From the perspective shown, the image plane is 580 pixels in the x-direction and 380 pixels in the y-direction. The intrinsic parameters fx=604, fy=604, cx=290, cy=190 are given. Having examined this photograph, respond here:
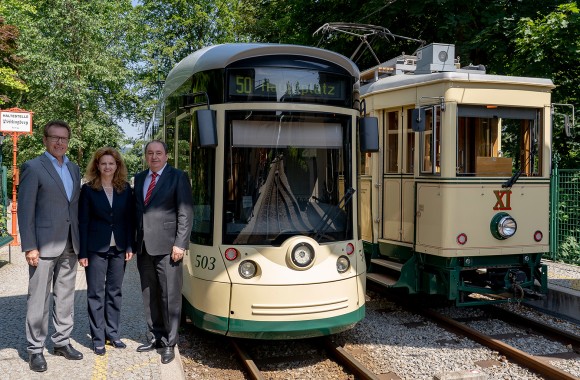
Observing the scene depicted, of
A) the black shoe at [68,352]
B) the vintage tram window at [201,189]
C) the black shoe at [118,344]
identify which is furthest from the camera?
the vintage tram window at [201,189]

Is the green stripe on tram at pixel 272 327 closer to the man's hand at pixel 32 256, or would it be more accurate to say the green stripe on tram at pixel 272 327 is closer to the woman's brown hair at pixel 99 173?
the woman's brown hair at pixel 99 173

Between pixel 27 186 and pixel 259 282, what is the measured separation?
2225 mm

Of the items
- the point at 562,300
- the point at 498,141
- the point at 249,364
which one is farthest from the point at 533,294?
the point at 249,364

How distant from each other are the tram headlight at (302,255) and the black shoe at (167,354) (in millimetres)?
1418

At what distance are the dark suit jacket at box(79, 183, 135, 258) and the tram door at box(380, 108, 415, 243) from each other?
4068 millimetres

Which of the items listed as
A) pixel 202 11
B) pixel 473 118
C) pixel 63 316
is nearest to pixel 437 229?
pixel 473 118

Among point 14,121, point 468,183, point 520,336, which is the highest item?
point 14,121

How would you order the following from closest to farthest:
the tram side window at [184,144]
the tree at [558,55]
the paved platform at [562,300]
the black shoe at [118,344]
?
1. the black shoe at [118,344]
2. the tram side window at [184,144]
3. the paved platform at [562,300]
4. the tree at [558,55]

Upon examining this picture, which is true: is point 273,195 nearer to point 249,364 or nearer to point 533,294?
point 249,364

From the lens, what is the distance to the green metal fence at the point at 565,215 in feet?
38.4

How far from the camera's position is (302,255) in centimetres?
587


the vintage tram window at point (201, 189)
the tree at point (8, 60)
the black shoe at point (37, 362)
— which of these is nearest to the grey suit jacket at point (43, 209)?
the black shoe at point (37, 362)

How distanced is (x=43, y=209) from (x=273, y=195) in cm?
212

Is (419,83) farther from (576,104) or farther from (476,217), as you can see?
(576,104)
